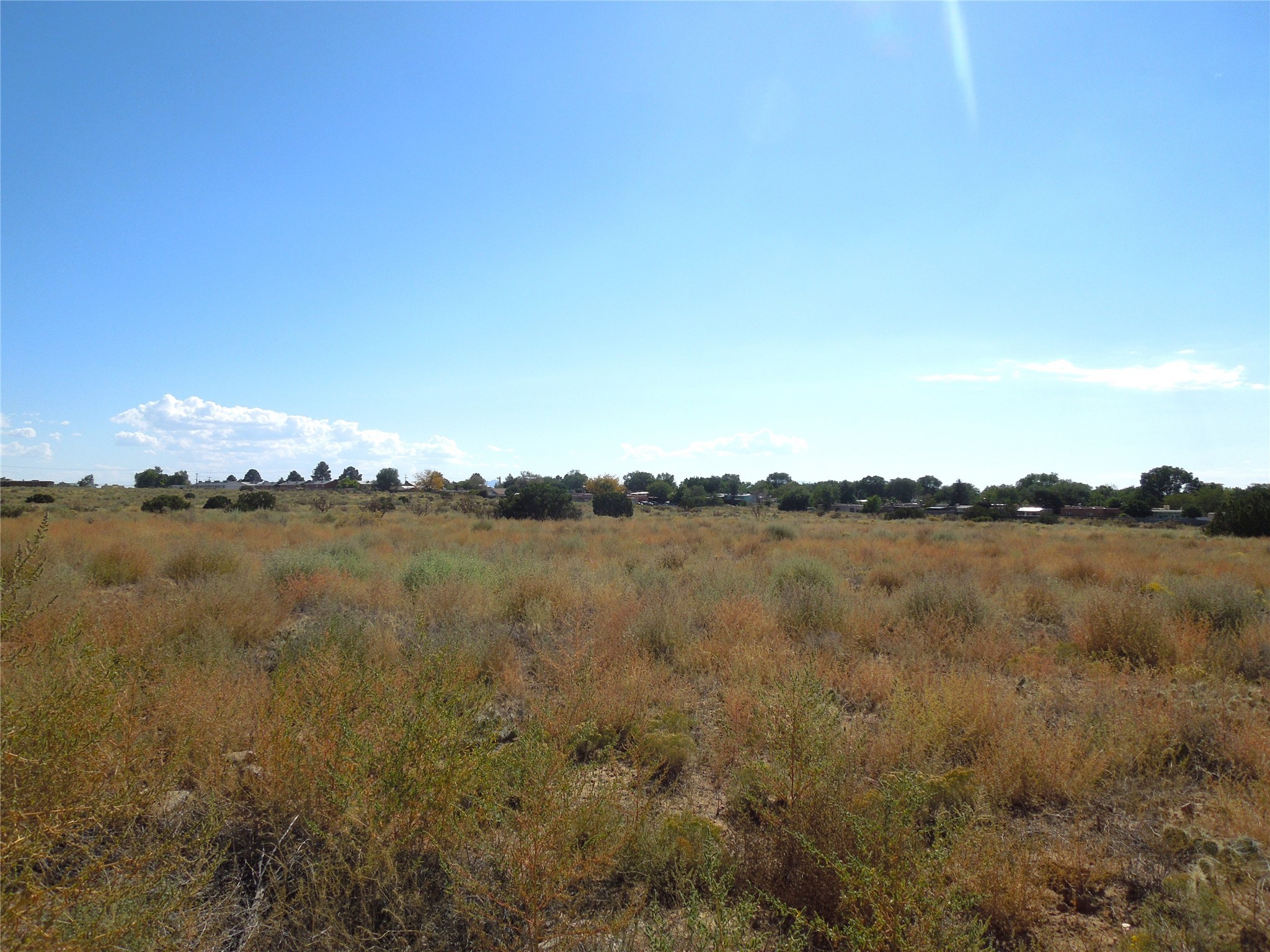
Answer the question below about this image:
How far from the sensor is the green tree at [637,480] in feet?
331

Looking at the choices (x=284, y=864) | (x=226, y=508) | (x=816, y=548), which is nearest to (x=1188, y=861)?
(x=284, y=864)

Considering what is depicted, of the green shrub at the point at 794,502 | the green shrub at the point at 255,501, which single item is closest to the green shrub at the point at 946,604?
the green shrub at the point at 255,501

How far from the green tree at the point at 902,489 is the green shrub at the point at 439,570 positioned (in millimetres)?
93137

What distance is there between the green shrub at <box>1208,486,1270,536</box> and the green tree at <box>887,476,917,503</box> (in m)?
71.5

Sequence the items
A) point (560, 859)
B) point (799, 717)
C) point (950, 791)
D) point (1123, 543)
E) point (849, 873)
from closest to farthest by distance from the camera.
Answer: point (560, 859), point (849, 873), point (799, 717), point (950, 791), point (1123, 543)

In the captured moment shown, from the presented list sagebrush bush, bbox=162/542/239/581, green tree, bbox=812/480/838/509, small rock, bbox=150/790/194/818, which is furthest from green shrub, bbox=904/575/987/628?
green tree, bbox=812/480/838/509

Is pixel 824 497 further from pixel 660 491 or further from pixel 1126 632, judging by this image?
pixel 1126 632

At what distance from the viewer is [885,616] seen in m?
8.37

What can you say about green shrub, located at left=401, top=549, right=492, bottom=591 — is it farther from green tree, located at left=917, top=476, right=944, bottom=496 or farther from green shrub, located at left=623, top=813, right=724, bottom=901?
green tree, located at left=917, top=476, right=944, bottom=496

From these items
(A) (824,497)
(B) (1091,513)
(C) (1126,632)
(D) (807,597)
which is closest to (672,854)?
(D) (807,597)

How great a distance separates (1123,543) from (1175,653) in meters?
16.2

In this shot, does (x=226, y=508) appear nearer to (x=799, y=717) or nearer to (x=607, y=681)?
(x=607, y=681)

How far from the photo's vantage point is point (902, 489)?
98.9 meters

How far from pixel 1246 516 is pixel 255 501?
42.5 m
